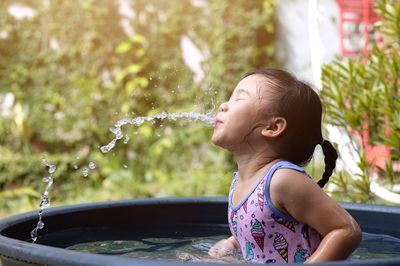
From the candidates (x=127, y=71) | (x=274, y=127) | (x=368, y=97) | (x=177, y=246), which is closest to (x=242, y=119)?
(x=274, y=127)

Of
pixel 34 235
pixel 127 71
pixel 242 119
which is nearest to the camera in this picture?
pixel 242 119

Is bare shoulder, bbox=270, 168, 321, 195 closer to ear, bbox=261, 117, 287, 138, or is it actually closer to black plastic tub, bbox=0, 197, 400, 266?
ear, bbox=261, 117, 287, 138

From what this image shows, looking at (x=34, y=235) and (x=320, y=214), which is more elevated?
(x=320, y=214)

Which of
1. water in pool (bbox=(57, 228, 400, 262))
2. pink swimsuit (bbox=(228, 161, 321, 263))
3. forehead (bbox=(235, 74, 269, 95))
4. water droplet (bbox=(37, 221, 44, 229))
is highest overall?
forehead (bbox=(235, 74, 269, 95))

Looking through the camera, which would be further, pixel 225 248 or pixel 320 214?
pixel 225 248

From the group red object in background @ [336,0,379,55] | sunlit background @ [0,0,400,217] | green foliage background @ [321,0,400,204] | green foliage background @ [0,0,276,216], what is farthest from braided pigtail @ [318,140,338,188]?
green foliage background @ [0,0,276,216]

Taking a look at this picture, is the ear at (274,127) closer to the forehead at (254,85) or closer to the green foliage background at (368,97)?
the forehead at (254,85)

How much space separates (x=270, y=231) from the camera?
7.11ft

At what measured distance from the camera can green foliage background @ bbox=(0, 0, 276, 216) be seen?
683cm

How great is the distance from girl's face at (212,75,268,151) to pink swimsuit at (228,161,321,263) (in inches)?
5.7

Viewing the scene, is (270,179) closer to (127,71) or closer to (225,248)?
(225,248)

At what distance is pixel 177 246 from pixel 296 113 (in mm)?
889

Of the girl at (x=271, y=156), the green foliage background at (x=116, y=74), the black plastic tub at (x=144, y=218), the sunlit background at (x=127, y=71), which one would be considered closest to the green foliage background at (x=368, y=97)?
the black plastic tub at (x=144, y=218)

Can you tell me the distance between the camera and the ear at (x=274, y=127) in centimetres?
221
